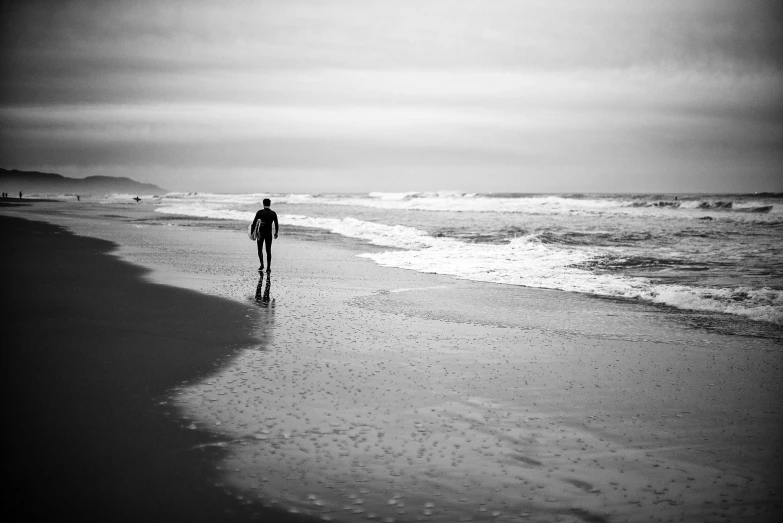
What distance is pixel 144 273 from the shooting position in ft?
47.2

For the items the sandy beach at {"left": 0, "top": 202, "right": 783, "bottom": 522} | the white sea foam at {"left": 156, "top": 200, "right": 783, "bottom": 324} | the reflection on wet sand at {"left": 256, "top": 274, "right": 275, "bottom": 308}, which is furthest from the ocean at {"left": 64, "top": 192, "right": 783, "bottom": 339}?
the reflection on wet sand at {"left": 256, "top": 274, "right": 275, "bottom": 308}

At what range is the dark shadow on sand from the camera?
12.5 feet

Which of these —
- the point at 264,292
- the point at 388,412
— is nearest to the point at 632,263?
the point at 264,292

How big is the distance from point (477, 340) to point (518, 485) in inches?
164

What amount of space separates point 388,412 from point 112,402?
105 inches

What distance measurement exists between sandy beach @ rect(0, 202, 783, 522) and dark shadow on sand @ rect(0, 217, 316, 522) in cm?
2

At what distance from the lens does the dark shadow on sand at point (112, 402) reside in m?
3.82

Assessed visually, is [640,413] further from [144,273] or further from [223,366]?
[144,273]

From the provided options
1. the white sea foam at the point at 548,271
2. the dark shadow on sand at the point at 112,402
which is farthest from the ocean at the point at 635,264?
the dark shadow on sand at the point at 112,402

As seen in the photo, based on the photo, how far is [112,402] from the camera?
5.52m

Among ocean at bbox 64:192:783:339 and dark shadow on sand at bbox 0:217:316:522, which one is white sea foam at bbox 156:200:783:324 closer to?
ocean at bbox 64:192:783:339

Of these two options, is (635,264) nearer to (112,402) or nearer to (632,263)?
(632,263)

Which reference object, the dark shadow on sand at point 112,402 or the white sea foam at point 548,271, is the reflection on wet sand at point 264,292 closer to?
the dark shadow on sand at point 112,402

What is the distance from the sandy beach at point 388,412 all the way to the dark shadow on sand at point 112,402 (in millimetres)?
23
